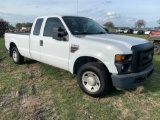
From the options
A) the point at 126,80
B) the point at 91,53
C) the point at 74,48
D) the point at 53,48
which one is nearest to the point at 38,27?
the point at 53,48

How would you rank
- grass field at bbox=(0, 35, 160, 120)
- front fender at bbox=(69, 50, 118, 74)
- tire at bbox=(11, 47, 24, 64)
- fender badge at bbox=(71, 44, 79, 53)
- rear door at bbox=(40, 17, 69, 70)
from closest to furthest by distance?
1. grass field at bbox=(0, 35, 160, 120)
2. front fender at bbox=(69, 50, 118, 74)
3. fender badge at bbox=(71, 44, 79, 53)
4. rear door at bbox=(40, 17, 69, 70)
5. tire at bbox=(11, 47, 24, 64)

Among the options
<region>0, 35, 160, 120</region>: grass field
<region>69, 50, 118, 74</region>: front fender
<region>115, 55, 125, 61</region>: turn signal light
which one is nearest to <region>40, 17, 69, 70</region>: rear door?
<region>69, 50, 118, 74</region>: front fender

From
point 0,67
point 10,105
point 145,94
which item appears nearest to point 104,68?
point 145,94

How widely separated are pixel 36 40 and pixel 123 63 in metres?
2.98

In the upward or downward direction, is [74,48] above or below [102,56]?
above

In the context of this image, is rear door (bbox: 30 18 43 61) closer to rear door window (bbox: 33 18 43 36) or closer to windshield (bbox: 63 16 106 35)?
rear door window (bbox: 33 18 43 36)

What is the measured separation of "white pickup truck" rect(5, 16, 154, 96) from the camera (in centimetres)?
424

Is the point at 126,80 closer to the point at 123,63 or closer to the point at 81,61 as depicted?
the point at 123,63

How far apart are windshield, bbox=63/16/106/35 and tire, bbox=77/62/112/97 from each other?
1.05 metres

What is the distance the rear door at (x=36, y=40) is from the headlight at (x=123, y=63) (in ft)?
9.08

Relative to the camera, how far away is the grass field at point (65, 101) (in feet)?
13.0

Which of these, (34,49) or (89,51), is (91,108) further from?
(34,49)

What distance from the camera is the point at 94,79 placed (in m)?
4.65

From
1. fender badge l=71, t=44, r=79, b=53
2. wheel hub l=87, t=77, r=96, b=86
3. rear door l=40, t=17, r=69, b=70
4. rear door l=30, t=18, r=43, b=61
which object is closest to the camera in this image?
wheel hub l=87, t=77, r=96, b=86
